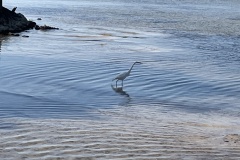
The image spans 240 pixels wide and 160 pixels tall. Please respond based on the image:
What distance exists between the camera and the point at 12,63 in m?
17.8

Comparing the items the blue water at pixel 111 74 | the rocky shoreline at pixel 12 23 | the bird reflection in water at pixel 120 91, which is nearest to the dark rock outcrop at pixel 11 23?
the rocky shoreline at pixel 12 23

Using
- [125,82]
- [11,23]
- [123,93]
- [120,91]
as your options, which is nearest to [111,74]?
[125,82]

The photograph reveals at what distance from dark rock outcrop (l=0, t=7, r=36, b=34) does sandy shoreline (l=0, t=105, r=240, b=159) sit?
813 inches

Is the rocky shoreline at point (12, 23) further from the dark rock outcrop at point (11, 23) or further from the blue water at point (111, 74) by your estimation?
the blue water at point (111, 74)

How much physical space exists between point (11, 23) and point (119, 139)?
2470 cm

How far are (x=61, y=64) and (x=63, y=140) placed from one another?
9467 millimetres

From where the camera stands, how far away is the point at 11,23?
3222cm

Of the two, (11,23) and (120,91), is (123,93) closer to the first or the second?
(120,91)

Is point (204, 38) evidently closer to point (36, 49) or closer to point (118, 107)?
point (36, 49)

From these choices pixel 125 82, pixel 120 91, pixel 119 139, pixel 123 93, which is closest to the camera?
pixel 119 139

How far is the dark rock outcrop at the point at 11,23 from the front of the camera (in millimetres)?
30678

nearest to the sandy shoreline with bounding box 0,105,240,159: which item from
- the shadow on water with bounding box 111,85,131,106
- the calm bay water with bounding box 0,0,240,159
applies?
the calm bay water with bounding box 0,0,240,159

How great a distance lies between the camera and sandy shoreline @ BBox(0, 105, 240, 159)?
8.30 metres

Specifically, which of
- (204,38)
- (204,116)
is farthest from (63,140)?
(204,38)
